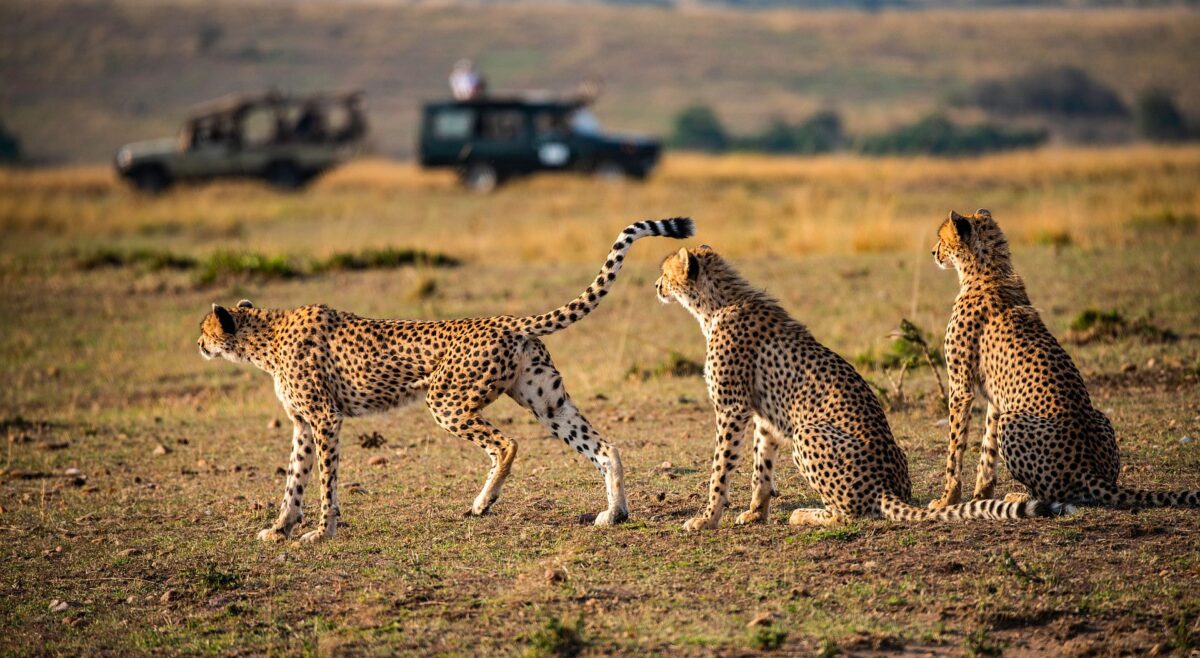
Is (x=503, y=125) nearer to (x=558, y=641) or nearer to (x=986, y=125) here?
(x=986, y=125)

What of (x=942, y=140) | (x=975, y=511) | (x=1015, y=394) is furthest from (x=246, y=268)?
(x=942, y=140)

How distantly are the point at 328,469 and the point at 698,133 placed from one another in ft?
137

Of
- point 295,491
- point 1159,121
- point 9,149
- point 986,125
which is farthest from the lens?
point 1159,121

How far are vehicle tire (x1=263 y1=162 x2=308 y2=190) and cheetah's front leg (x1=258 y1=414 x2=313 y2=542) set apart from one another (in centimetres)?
2228

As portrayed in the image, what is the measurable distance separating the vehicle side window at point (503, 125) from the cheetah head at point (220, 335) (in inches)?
821

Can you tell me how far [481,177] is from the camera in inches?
1118

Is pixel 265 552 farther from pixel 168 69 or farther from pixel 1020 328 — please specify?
pixel 168 69

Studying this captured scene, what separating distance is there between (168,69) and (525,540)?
59978mm

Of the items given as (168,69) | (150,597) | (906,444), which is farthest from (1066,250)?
(168,69)

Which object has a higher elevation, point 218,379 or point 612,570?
point 612,570

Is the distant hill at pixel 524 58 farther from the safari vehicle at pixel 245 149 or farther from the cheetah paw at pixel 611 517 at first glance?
the cheetah paw at pixel 611 517

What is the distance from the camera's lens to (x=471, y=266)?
16.8 meters

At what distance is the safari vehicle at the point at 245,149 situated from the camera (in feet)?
93.5

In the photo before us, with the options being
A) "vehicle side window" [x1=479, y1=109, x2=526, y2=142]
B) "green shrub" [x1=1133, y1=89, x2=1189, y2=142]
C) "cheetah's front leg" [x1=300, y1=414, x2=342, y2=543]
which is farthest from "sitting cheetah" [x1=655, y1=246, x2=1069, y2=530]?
"green shrub" [x1=1133, y1=89, x2=1189, y2=142]
